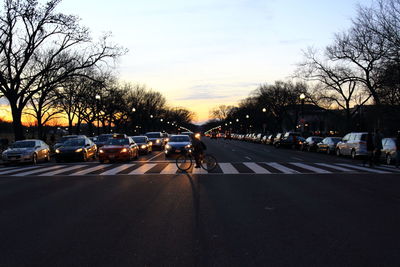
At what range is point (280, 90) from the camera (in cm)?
7931

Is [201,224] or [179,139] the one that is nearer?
[201,224]

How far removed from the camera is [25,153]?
949 inches

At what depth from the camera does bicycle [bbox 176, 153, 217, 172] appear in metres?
17.9

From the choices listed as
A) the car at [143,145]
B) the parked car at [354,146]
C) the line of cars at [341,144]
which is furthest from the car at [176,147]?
the parked car at [354,146]

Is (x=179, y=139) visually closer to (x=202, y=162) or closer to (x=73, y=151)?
(x=73, y=151)

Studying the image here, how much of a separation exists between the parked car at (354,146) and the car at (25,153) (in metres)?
19.9

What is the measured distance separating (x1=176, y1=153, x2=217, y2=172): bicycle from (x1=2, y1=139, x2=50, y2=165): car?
33.5 ft

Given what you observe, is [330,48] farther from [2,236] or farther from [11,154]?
[2,236]

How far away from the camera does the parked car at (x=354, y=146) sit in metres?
26.2

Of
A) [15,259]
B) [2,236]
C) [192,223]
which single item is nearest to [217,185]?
[192,223]

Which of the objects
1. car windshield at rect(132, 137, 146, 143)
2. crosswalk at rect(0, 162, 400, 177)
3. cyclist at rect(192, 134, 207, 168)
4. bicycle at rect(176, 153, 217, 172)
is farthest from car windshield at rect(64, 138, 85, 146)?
cyclist at rect(192, 134, 207, 168)

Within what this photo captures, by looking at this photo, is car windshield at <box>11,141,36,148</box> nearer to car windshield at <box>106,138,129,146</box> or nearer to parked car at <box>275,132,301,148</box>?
car windshield at <box>106,138,129,146</box>

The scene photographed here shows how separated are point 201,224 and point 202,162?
11.1 meters

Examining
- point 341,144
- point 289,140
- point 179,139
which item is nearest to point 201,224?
point 179,139
